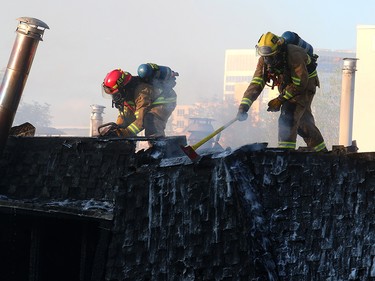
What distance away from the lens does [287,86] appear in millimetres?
6754

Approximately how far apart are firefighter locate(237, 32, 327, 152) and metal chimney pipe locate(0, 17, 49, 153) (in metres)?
2.26

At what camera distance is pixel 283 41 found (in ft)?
21.7

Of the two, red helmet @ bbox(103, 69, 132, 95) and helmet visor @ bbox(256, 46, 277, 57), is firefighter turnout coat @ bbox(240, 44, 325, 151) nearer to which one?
helmet visor @ bbox(256, 46, 277, 57)

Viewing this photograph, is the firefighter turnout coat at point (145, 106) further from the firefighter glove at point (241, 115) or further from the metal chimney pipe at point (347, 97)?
the metal chimney pipe at point (347, 97)

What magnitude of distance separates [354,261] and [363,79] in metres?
23.2

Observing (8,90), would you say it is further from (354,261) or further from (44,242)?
(354,261)

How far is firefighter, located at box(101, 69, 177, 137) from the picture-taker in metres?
8.23

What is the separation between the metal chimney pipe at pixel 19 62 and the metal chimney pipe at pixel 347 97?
9351 millimetres

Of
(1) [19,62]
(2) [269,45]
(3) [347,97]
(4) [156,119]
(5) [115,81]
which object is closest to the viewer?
(2) [269,45]

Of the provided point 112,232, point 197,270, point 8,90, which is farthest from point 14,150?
point 197,270

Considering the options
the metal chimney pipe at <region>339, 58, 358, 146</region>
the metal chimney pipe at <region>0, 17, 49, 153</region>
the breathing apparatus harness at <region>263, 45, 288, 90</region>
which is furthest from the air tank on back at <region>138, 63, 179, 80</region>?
the metal chimney pipe at <region>339, 58, 358, 146</region>

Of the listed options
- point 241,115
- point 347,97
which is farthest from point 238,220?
point 347,97

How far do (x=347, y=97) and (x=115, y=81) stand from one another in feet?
27.9

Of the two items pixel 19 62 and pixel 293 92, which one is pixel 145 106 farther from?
pixel 293 92
